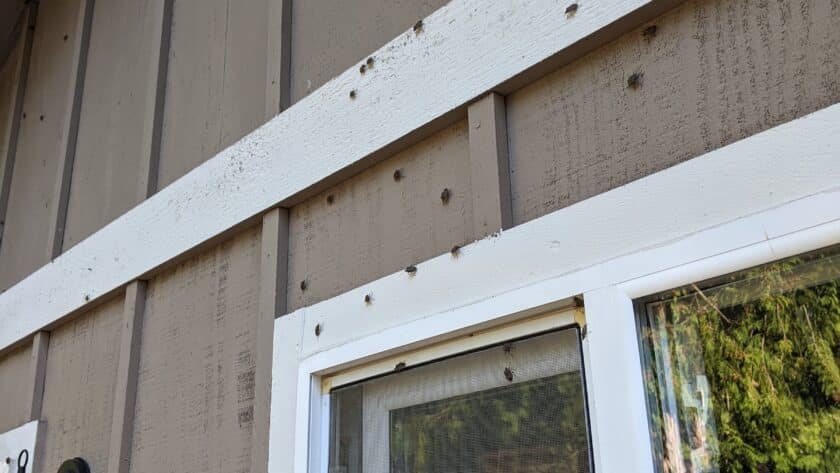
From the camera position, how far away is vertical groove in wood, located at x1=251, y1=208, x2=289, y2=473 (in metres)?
2.00

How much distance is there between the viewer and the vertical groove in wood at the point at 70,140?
333 cm

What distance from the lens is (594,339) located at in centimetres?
139

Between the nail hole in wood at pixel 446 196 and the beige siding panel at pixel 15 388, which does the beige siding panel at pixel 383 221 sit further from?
the beige siding panel at pixel 15 388

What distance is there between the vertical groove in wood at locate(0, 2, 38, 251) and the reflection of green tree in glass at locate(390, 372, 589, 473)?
119 inches

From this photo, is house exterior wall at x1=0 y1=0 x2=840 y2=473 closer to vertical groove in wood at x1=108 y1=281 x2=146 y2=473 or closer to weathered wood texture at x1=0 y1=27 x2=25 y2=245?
vertical groove in wood at x1=108 y1=281 x2=146 y2=473

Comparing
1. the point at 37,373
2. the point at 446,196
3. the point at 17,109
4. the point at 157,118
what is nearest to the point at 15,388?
the point at 37,373

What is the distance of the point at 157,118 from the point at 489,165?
1584mm

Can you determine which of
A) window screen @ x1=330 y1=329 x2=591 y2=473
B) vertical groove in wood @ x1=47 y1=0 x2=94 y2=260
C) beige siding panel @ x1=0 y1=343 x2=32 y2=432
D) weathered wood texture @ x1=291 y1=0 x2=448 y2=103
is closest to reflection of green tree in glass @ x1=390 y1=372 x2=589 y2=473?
window screen @ x1=330 y1=329 x2=591 y2=473

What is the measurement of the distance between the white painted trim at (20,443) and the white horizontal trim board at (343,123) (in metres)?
0.40

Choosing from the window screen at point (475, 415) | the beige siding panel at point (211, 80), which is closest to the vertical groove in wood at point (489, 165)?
the window screen at point (475, 415)

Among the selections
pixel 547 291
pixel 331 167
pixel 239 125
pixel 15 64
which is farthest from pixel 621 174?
pixel 15 64

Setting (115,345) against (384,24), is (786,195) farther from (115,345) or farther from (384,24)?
(115,345)

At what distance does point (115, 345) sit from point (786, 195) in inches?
86.2

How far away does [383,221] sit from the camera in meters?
1.93
